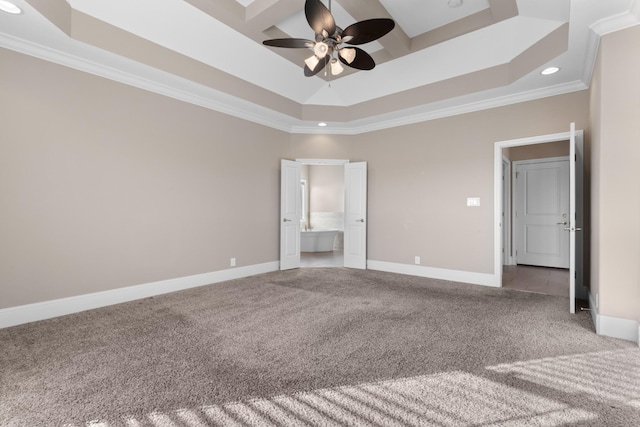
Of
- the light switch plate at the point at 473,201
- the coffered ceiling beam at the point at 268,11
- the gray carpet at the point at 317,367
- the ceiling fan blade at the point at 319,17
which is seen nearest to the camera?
the gray carpet at the point at 317,367

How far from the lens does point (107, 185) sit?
3678 millimetres

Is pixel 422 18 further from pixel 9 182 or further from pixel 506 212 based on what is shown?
pixel 9 182

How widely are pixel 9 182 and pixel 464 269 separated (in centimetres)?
575

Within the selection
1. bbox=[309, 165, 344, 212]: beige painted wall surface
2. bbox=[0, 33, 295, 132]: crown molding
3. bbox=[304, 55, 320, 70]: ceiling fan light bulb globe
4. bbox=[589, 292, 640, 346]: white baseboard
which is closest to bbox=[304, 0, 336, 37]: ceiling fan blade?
bbox=[304, 55, 320, 70]: ceiling fan light bulb globe

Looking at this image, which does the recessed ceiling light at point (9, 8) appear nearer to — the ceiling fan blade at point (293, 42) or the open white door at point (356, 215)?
the ceiling fan blade at point (293, 42)

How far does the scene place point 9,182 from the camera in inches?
119

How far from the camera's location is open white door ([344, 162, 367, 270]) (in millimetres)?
5969

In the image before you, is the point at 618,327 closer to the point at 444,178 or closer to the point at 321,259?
the point at 444,178

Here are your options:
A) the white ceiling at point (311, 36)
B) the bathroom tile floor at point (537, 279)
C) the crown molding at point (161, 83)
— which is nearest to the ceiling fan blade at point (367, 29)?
the white ceiling at point (311, 36)

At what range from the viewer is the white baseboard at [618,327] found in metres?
2.64

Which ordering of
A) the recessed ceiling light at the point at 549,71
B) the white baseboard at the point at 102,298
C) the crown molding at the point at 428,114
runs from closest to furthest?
the white baseboard at the point at 102,298, the recessed ceiling light at the point at 549,71, the crown molding at the point at 428,114

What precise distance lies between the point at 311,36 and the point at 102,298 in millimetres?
4162

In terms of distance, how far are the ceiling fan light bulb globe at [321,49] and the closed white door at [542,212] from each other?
5.49 metres

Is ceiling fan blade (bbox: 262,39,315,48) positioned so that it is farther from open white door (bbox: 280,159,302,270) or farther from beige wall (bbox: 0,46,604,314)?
open white door (bbox: 280,159,302,270)
